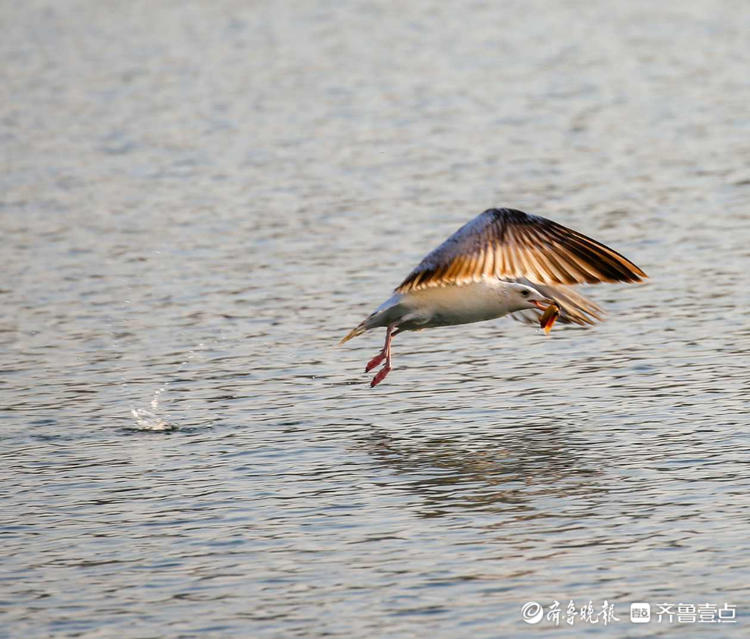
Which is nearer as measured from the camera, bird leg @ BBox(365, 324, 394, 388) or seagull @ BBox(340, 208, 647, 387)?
seagull @ BBox(340, 208, 647, 387)

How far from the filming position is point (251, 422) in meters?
13.0

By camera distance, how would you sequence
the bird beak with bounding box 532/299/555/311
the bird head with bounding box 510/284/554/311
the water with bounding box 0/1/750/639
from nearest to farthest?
the water with bounding box 0/1/750/639 < the bird head with bounding box 510/284/554/311 < the bird beak with bounding box 532/299/555/311

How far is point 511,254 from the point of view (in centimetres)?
1229

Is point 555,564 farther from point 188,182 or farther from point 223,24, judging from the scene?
point 223,24

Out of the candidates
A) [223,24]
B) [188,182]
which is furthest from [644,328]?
[223,24]

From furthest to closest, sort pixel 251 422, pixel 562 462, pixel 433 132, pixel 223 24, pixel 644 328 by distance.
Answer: pixel 223 24, pixel 433 132, pixel 644 328, pixel 251 422, pixel 562 462

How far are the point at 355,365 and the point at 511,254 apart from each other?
2870mm

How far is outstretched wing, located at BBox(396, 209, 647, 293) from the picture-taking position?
12211mm

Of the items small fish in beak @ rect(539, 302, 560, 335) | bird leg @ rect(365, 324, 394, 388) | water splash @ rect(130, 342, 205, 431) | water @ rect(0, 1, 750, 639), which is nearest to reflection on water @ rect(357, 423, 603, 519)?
Answer: water @ rect(0, 1, 750, 639)

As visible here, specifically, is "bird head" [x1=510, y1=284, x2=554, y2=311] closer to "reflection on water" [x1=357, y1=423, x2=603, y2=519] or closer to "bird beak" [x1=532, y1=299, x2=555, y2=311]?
"bird beak" [x1=532, y1=299, x2=555, y2=311]

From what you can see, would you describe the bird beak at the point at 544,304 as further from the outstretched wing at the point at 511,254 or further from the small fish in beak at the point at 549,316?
the outstretched wing at the point at 511,254

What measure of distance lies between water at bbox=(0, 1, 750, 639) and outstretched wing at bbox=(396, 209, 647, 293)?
46.3 inches

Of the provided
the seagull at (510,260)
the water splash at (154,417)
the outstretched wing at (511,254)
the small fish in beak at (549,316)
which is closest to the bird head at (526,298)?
the small fish in beak at (549,316)

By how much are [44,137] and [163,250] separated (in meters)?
8.59
